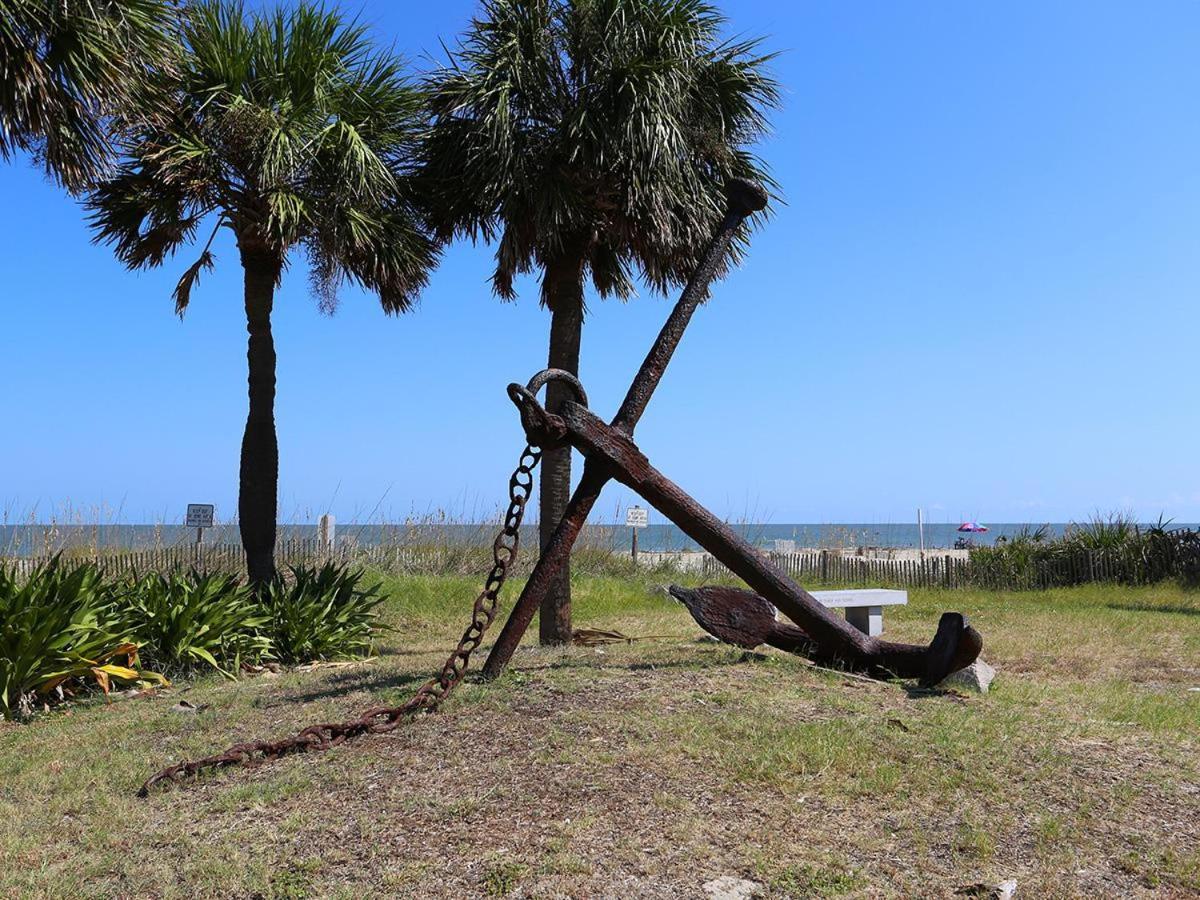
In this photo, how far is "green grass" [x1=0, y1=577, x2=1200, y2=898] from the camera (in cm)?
339

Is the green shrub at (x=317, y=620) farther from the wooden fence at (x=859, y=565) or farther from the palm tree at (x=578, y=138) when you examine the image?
the wooden fence at (x=859, y=565)

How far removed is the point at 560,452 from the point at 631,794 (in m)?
5.39

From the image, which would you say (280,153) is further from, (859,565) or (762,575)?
(859,565)

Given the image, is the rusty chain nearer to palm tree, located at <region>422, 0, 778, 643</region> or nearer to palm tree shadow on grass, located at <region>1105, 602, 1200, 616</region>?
palm tree, located at <region>422, 0, 778, 643</region>

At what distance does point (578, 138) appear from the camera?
8.49 meters

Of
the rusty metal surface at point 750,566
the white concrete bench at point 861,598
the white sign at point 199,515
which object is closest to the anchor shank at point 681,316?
the rusty metal surface at point 750,566

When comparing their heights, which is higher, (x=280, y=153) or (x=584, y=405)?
(x=280, y=153)

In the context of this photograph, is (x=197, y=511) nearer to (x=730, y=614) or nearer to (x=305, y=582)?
(x=305, y=582)

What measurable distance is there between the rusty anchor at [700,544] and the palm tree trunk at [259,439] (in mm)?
5311

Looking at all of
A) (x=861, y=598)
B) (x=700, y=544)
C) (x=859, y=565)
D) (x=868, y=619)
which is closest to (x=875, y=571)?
(x=859, y=565)

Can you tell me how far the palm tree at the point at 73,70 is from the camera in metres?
6.92

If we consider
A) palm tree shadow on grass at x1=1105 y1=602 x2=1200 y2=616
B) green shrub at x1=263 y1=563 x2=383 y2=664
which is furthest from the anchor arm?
palm tree shadow on grass at x1=1105 y1=602 x2=1200 y2=616

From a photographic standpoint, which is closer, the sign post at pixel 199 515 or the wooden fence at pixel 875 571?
the sign post at pixel 199 515

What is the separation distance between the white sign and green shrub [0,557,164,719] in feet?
19.8
